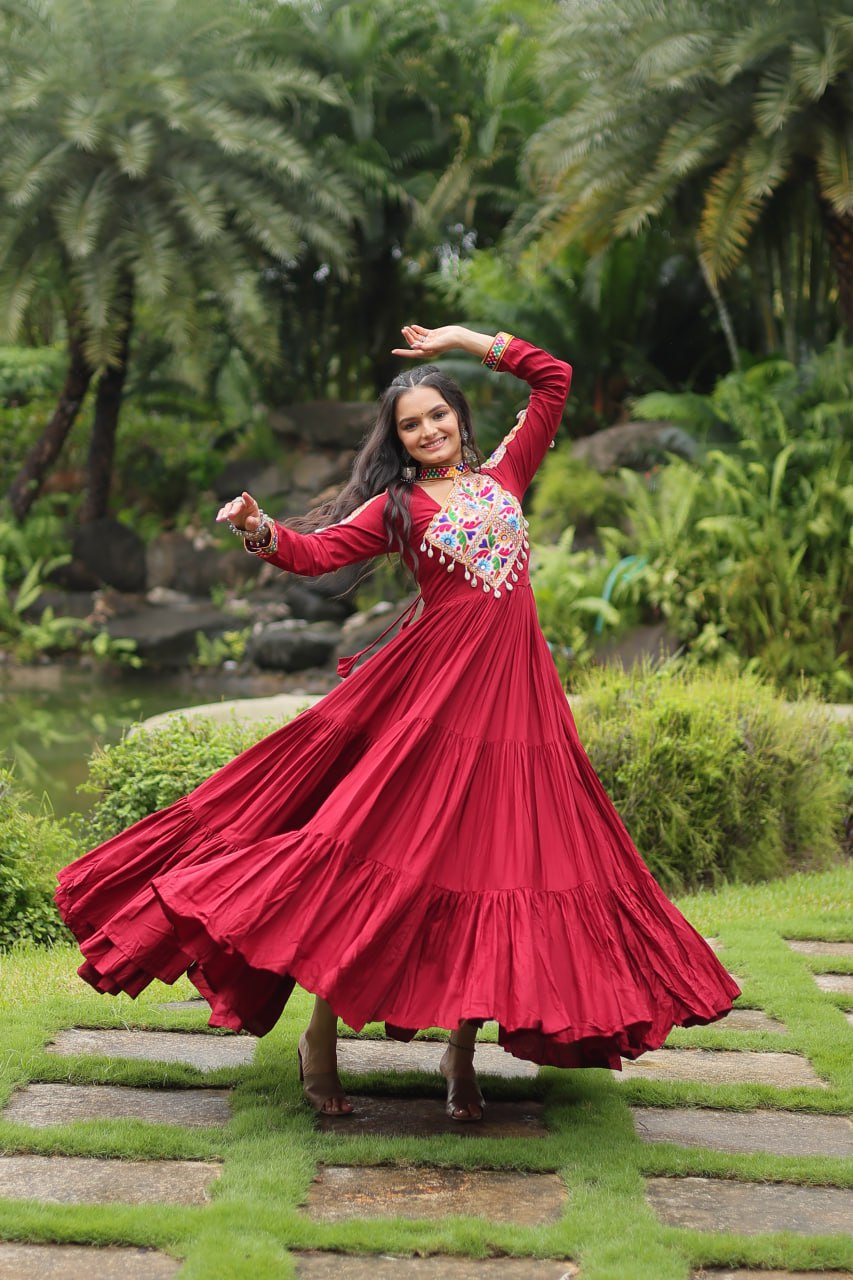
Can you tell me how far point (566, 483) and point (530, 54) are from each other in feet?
21.5

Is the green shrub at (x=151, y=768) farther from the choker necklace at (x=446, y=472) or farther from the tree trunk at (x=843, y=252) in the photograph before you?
the tree trunk at (x=843, y=252)

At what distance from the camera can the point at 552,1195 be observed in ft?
9.45

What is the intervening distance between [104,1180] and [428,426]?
1.98 m

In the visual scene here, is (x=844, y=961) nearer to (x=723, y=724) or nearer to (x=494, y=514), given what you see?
(x=723, y=724)

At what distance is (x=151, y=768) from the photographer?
19.4 feet

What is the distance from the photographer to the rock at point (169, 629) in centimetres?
1509

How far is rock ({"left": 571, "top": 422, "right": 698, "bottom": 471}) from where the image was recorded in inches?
535

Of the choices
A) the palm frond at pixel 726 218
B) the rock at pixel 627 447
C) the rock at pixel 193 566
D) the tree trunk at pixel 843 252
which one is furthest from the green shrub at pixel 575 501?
the rock at pixel 193 566

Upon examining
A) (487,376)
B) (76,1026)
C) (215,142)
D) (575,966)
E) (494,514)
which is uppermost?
(215,142)

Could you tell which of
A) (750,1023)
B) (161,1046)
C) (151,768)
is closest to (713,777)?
(750,1023)

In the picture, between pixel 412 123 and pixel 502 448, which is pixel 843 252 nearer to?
pixel 412 123

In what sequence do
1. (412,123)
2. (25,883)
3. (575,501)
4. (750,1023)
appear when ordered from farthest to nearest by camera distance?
(412,123) → (575,501) → (25,883) → (750,1023)

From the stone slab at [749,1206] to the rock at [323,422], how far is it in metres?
15.2

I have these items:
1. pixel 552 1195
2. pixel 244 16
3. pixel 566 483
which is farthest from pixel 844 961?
pixel 244 16
